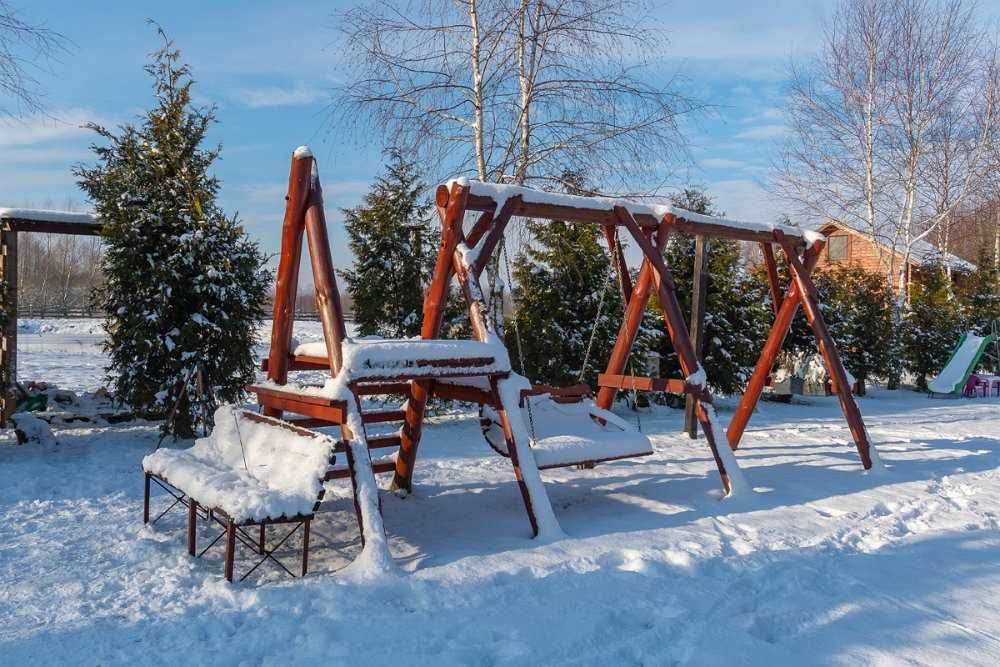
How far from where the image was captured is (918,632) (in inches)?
131

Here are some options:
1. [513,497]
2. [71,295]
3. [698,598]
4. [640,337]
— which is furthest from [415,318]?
[71,295]

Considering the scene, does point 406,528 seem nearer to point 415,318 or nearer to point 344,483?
point 344,483

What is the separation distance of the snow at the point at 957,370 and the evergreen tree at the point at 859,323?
118 cm

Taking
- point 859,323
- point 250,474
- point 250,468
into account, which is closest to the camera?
point 250,474

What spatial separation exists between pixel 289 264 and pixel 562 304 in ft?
20.8

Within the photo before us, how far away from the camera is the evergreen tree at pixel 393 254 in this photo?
982cm

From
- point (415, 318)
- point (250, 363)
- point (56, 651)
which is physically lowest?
point (56, 651)

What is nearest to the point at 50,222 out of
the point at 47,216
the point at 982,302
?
the point at 47,216

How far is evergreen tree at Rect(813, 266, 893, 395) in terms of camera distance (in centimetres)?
1645

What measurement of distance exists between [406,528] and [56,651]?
7.05ft

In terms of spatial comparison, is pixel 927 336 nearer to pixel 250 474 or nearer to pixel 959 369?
pixel 959 369

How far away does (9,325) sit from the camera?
7617mm

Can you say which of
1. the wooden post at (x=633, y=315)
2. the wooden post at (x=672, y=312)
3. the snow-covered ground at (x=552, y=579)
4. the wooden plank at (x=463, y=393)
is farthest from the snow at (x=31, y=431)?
the wooden post at (x=672, y=312)

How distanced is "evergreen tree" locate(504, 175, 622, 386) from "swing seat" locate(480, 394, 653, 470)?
178 inches
